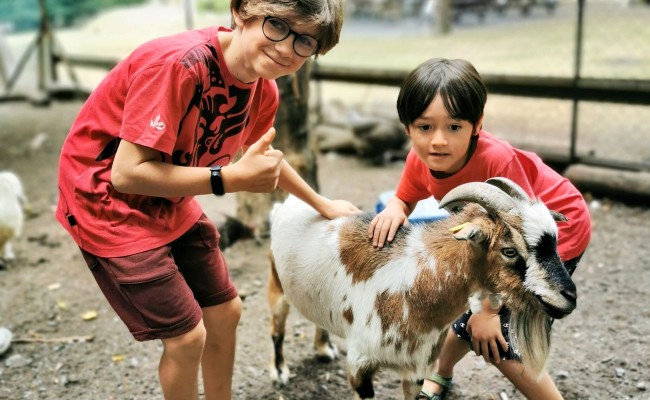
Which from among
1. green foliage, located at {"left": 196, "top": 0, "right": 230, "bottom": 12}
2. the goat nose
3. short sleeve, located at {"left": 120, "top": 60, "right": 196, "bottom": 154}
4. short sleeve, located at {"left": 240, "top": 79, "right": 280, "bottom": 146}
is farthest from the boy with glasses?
green foliage, located at {"left": 196, "top": 0, "right": 230, "bottom": 12}

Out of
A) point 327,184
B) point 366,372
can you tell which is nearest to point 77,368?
point 366,372

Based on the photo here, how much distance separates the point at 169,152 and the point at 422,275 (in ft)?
3.39

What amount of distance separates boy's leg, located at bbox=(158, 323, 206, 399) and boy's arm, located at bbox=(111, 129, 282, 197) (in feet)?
1.75

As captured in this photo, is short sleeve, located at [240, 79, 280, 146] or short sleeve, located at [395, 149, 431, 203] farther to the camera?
short sleeve, located at [395, 149, 431, 203]

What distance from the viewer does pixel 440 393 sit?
9.79ft

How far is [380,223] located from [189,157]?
0.83 m

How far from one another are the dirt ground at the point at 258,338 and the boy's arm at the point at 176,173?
149 cm

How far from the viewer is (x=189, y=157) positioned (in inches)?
85.5

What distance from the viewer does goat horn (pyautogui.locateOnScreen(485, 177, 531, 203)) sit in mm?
2127

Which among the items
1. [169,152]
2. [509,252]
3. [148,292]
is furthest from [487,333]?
[169,152]

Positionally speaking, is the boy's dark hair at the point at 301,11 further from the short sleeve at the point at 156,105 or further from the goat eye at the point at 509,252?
the goat eye at the point at 509,252

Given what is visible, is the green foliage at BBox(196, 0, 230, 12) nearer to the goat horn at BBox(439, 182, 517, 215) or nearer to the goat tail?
the goat horn at BBox(439, 182, 517, 215)

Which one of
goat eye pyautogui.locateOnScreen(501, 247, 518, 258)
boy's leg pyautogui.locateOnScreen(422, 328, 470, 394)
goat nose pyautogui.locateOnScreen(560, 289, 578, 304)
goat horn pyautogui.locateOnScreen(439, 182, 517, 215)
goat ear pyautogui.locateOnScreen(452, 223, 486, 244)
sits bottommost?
boy's leg pyautogui.locateOnScreen(422, 328, 470, 394)

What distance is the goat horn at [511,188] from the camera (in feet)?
6.98
